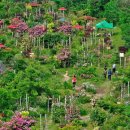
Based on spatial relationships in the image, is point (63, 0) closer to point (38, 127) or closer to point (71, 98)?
point (71, 98)

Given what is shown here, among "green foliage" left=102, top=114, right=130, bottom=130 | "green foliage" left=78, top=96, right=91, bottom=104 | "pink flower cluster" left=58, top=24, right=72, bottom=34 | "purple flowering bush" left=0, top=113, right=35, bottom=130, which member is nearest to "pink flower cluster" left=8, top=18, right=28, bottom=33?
"pink flower cluster" left=58, top=24, right=72, bottom=34

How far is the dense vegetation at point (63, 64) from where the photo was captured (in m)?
35.2

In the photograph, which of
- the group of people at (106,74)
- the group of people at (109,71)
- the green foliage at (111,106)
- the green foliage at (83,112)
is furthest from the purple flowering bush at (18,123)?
the group of people at (109,71)

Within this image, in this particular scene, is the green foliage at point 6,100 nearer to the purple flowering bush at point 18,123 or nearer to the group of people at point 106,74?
the purple flowering bush at point 18,123

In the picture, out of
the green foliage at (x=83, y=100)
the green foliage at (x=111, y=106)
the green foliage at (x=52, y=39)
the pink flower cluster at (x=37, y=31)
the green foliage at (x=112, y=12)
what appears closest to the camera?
the green foliage at (x=111, y=106)

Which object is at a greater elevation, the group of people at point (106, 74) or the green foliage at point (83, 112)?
the group of people at point (106, 74)

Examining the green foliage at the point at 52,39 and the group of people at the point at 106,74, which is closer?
the group of people at the point at 106,74

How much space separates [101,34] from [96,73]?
26.5ft

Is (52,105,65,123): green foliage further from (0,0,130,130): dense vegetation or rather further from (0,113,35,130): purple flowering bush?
(0,113,35,130): purple flowering bush

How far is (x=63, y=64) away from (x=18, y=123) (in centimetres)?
1159

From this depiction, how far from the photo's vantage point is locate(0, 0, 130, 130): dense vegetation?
1385 inches

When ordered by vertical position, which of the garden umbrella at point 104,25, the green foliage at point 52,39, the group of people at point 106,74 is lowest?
the group of people at point 106,74

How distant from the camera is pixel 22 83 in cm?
3797

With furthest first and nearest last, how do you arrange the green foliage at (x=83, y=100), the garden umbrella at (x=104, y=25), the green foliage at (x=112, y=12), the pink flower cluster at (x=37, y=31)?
1. the green foliage at (x=112, y=12)
2. the garden umbrella at (x=104, y=25)
3. the pink flower cluster at (x=37, y=31)
4. the green foliage at (x=83, y=100)
